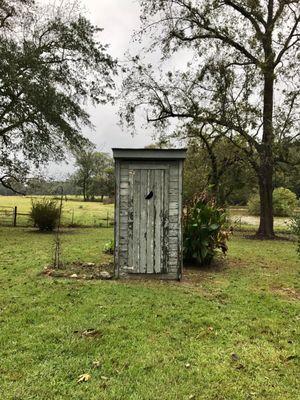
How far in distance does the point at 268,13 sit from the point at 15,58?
11.3m

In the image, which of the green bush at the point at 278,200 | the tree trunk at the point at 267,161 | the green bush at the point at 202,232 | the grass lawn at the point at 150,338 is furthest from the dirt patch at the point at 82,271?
the green bush at the point at 278,200

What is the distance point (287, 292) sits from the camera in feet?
22.2

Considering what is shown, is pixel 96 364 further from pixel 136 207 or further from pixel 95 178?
pixel 95 178

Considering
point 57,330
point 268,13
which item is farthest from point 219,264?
point 268,13

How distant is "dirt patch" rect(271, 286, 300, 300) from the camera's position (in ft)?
21.2

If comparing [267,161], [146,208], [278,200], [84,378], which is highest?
[267,161]

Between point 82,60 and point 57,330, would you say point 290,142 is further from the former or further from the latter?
point 57,330

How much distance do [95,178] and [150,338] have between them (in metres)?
63.9

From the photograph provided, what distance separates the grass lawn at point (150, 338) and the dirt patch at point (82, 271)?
354 millimetres

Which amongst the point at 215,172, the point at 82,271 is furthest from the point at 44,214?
the point at 82,271

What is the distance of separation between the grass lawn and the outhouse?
2.05 ft

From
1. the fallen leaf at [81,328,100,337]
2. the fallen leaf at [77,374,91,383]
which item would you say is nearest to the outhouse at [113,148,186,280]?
the fallen leaf at [81,328,100,337]

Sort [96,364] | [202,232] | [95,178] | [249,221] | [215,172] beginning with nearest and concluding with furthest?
[96,364]
[202,232]
[215,172]
[249,221]
[95,178]

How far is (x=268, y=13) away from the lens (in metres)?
17.3
